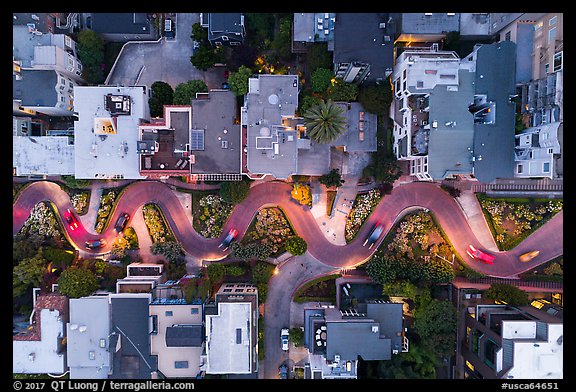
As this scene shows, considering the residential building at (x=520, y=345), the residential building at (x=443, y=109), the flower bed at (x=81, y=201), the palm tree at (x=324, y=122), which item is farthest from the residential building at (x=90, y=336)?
the residential building at (x=520, y=345)

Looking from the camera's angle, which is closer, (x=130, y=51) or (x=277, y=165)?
(x=277, y=165)

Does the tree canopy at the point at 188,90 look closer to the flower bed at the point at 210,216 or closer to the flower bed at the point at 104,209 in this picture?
the flower bed at the point at 210,216

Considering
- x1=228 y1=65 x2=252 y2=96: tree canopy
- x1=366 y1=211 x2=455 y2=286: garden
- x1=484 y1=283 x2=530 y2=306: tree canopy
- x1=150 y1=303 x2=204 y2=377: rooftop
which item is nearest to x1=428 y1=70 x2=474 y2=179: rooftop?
x1=366 y1=211 x2=455 y2=286: garden

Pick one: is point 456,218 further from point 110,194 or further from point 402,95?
point 110,194

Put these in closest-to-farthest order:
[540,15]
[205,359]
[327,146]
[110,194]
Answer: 1. [540,15]
2. [205,359]
3. [327,146]
4. [110,194]

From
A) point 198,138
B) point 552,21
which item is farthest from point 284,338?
point 552,21

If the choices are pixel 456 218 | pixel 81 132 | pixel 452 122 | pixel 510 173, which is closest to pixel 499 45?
pixel 452 122

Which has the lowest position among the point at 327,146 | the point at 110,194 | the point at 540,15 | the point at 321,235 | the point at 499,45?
the point at 321,235
